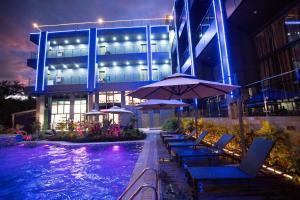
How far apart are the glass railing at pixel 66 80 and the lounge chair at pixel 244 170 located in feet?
92.9

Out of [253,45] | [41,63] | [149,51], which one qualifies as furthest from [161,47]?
[253,45]

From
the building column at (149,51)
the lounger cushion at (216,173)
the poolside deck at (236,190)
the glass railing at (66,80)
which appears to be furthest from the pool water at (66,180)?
the glass railing at (66,80)

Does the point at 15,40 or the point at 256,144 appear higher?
the point at 15,40

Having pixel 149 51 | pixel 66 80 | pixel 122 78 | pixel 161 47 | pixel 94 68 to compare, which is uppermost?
pixel 161 47

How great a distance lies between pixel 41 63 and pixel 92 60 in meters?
8.05

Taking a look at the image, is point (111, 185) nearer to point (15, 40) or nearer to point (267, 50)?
point (267, 50)

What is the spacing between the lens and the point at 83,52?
30609mm

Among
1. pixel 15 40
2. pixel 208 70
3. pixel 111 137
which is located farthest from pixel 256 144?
pixel 15 40

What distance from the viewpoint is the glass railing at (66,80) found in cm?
2965

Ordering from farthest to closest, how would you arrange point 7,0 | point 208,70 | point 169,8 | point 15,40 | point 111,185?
point 15,40, point 169,8, point 7,0, point 208,70, point 111,185

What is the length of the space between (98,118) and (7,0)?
1921 centimetres

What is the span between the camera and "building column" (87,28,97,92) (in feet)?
95.1

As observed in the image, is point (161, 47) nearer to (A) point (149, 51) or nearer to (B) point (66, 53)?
(A) point (149, 51)

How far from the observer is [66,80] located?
30469 millimetres
